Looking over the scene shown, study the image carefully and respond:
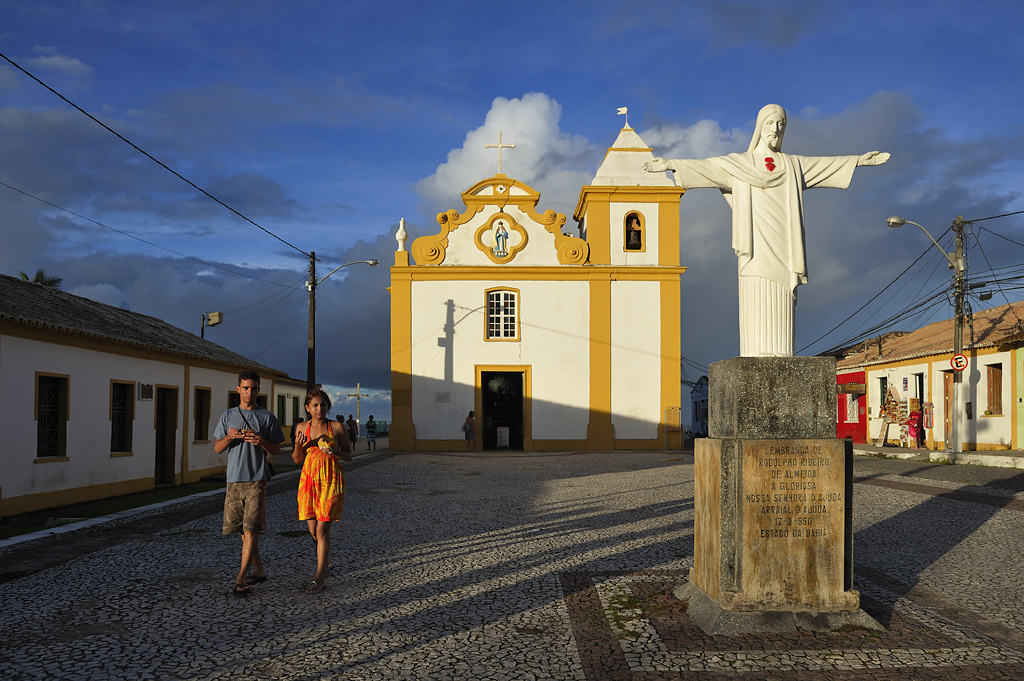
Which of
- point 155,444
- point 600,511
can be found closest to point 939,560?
point 600,511

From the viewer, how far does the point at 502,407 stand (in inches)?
1096

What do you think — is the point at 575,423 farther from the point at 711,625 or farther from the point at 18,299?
the point at 711,625

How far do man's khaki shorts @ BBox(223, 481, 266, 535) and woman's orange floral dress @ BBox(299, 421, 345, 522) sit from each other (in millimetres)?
314

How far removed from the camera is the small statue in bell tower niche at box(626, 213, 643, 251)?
84.9 ft

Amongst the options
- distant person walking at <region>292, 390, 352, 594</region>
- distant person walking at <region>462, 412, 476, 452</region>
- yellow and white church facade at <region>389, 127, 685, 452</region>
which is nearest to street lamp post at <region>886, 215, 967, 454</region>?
yellow and white church facade at <region>389, 127, 685, 452</region>

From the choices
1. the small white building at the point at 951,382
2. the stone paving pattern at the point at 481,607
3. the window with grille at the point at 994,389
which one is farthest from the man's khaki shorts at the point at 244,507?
the window with grille at the point at 994,389

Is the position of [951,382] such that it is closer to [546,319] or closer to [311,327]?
[546,319]

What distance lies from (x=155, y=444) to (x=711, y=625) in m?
13.6

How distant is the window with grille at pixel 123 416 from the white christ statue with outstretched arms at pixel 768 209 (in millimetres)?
12101

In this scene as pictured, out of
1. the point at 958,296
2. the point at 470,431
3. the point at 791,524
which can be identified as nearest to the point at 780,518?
the point at 791,524

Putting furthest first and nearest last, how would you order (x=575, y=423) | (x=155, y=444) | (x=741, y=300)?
(x=575, y=423), (x=155, y=444), (x=741, y=300)

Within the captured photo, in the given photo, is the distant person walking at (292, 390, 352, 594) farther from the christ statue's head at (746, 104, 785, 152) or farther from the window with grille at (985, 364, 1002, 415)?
the window with grille at (985, 364, 1002, 415)

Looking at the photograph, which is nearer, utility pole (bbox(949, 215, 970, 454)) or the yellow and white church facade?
→ utility pole (bbox(949, 215, 970, 454))

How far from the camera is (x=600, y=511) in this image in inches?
401
